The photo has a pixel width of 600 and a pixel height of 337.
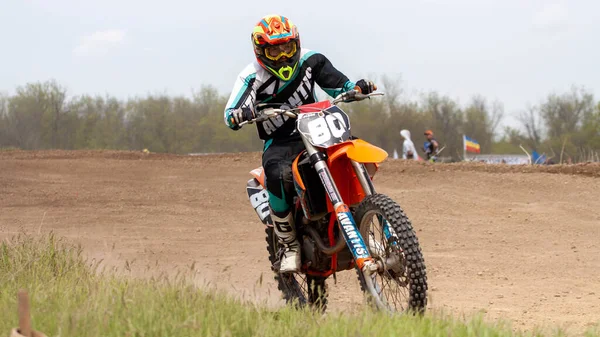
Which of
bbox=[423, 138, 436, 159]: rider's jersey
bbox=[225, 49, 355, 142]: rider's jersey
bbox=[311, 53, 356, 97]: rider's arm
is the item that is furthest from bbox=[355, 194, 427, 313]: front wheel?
bbox=[423, 138, 436, 159]: rider's jersey

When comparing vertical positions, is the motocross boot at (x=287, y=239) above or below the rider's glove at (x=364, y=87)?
below

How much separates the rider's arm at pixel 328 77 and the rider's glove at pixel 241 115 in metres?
0.99

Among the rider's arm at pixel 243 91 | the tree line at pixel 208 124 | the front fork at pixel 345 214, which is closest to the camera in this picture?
the front fork at pixel 345 214

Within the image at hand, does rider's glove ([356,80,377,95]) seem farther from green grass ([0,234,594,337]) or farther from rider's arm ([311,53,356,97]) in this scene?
green grass ([0,234,594,337])

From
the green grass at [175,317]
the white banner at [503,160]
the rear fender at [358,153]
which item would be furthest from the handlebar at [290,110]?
the white banner at [503,160]

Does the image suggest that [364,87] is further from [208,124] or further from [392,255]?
[208,124]

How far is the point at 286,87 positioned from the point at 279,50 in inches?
15.3

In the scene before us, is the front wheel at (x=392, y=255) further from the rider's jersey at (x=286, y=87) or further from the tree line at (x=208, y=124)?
the tree line at (x=208, y=124)

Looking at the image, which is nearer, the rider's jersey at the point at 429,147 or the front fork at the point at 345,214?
the front fork at the point at 345,214

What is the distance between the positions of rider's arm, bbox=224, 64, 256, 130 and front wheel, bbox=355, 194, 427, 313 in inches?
54.0

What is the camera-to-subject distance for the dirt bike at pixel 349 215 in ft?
17.8

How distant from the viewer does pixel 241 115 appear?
242 inches

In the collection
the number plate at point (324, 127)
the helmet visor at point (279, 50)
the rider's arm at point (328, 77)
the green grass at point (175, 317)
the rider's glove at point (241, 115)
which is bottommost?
the green grass at point (175, 317)

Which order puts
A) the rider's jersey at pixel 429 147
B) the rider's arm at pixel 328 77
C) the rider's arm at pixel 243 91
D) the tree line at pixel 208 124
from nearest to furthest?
the rider's arm at pixel 243 91 → the rider's arm at pixel 328 77 → the rider's jersey at pixel 429 147 → the tree line at pixel 208 124
